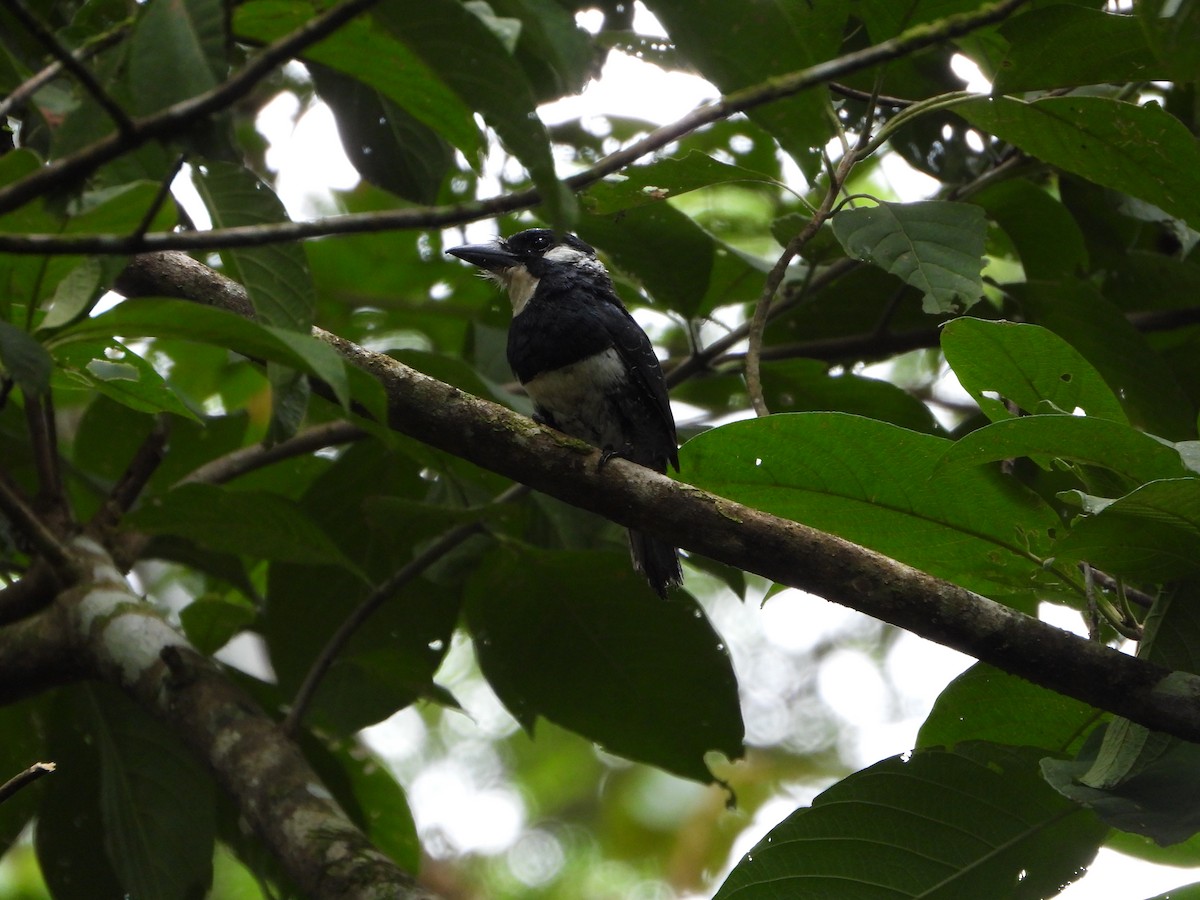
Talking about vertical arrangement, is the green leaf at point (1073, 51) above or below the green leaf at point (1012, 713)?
above

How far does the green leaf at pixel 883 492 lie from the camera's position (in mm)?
1757

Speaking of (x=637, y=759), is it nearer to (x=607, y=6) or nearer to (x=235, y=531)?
(x=235, y=531)

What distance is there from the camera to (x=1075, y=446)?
1.54 metres

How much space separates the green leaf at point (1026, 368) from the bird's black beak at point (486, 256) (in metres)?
1.94

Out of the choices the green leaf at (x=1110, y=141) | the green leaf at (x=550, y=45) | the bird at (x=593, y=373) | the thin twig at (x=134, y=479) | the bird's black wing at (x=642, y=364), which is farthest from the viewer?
the bird at (x=593, y=373)

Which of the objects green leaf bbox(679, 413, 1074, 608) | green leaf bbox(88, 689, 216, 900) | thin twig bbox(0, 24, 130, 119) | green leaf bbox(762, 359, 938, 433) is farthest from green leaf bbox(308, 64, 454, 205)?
green leaf bbox(88, 689, 216, 900)

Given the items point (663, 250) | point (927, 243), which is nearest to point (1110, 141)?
point (927, 243)

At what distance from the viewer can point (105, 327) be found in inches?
56.2

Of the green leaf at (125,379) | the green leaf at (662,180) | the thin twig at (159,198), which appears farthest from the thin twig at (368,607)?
the thin twig at (159,198)

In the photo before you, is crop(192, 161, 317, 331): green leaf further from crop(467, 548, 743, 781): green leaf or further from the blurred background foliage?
crop(467, 548, 743, 781): green leaf

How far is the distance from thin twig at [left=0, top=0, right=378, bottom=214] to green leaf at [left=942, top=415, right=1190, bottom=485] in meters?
0.90

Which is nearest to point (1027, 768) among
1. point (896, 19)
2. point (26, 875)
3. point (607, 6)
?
point (896, 19)

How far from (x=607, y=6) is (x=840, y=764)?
5.30 m

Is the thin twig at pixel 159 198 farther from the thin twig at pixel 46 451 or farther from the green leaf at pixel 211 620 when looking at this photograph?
the green leaf at pixel 211 620
